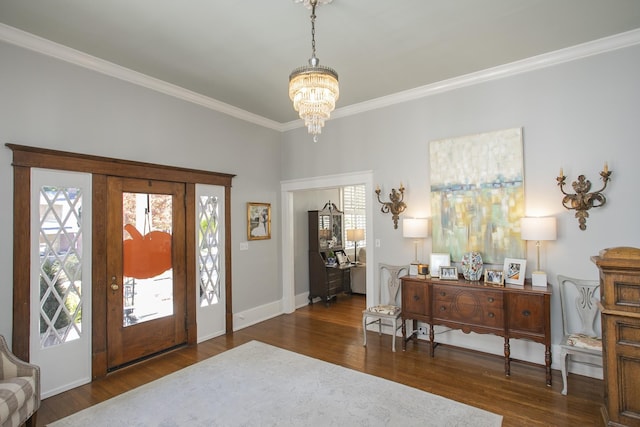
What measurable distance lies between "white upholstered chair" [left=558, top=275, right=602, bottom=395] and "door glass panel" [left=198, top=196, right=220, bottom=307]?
4030 mm

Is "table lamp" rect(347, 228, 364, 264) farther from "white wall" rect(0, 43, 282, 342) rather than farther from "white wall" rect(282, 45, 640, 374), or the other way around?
"white wall" rect(282, 45, 640, 374)

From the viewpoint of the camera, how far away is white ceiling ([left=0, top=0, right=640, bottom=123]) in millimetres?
2592

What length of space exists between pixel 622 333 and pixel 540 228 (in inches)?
44.4

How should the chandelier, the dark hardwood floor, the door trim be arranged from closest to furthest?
the chandelier → the dark hardwood floor → the door trim

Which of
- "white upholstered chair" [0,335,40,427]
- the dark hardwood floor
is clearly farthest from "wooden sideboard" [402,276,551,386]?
"white upholstered chair" [0,335,40,427]

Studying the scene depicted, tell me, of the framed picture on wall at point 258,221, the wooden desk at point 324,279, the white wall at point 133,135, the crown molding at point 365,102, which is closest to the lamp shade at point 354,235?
the wooden desk at point 324,279

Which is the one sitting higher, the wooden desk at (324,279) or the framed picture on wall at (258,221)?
the framed picture on wall at (258,221)

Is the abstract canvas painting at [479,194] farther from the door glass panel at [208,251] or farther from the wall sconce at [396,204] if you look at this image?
the door glass panel at [208,251]

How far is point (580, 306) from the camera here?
3178 mm

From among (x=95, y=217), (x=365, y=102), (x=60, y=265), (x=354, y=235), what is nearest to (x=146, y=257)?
(x=95, y=217)

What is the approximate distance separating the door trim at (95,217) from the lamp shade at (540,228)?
3.79m

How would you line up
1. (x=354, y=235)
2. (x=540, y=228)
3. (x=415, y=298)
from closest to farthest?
1. (x=540, y=228)
2. (x=415, y=298)
3. (x=354, y=235)

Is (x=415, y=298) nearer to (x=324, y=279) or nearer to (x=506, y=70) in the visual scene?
(x=324, y=279)

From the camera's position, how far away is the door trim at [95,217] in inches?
112
